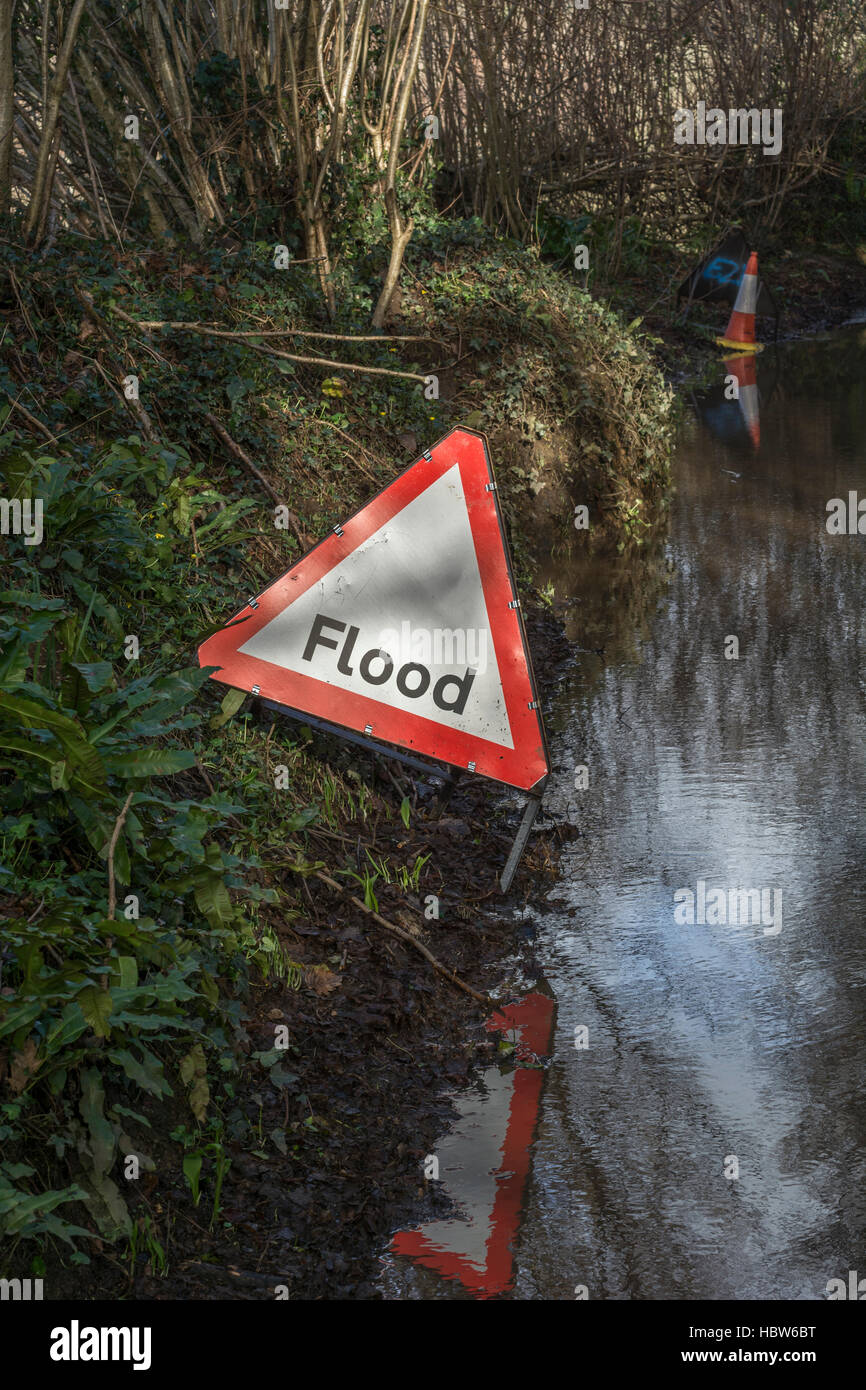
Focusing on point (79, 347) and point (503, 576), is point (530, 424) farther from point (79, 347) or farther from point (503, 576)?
point (503, 576)

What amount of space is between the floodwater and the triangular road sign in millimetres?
773

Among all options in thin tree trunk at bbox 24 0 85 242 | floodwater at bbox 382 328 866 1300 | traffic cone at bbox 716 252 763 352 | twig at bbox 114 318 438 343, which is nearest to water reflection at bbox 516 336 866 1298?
floodwater at bbox 382 328 866 1300

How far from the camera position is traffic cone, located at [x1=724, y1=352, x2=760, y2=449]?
15.9 metres

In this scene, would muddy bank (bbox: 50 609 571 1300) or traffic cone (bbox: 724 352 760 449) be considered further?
traffic cone (bbox: 724 352 760 449)

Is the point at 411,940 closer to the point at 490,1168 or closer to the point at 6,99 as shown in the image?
the point at 490,1168

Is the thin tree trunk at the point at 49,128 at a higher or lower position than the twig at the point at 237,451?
higher

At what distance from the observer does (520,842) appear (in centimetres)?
557

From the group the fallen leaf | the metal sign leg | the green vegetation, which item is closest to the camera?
the green vegetation

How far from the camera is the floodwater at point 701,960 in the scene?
3572mm

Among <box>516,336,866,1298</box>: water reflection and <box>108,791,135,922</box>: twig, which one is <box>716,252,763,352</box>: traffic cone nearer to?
<box>516,336,866,1298</box>: water reflection

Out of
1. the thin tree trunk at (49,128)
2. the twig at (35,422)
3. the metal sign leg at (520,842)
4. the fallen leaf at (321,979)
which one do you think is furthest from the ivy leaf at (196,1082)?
the thin tree trunk at (49,128)

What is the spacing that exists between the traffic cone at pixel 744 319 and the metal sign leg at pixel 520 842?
18588 millimetres

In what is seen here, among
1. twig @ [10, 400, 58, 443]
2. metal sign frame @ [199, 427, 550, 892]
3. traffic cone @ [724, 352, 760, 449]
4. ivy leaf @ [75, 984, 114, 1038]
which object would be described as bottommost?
ivy leaf @ [75, 984, 114, 1038]

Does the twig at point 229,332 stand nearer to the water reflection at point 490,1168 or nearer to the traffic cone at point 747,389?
the water reflection at point 490,1168
